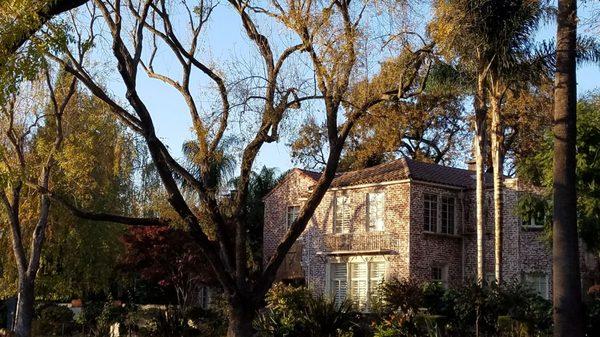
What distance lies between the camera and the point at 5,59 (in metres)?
12.8

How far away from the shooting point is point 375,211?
3866 centimetres

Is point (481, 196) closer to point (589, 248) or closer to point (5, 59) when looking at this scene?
point (589, 248)

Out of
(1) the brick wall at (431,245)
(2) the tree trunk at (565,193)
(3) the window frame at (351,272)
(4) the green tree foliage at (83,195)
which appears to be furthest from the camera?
(3) the window frame at (351,272)

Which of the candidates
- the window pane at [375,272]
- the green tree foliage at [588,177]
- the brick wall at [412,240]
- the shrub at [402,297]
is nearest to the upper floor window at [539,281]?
the brick wall at [412,240]

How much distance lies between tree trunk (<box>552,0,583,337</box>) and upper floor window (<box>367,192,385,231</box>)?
853 inches

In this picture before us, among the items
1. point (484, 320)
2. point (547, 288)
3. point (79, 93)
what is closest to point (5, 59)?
point (484, 320)

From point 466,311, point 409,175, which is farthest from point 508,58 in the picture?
point 409,175

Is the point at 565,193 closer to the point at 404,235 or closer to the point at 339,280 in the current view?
the point at 404,235

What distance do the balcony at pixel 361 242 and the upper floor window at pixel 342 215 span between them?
1.10ft

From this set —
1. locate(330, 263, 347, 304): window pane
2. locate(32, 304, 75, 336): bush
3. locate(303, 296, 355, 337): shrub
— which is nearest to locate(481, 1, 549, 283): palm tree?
locate(303, 296, 355, 337): shrub

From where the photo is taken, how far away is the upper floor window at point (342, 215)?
1563 inches

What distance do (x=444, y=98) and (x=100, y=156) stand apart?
1968 centimetres

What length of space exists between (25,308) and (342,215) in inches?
615

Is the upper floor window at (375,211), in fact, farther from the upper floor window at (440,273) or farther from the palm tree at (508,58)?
the palm tree at (508,58)
